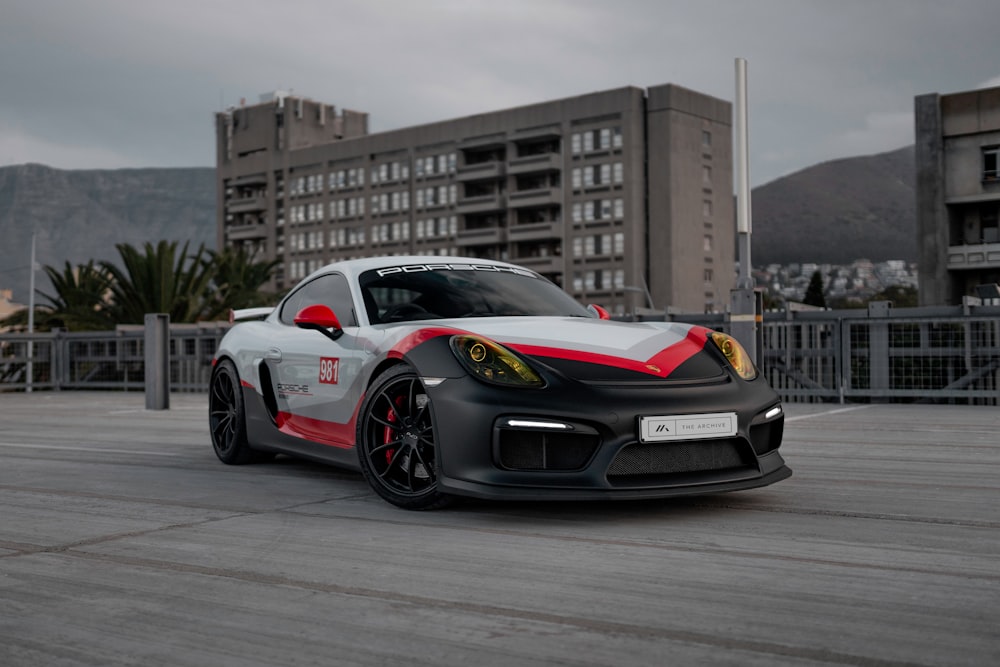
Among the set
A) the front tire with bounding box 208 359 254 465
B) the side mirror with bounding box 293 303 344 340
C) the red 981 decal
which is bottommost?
the front tire with bounding box 208 359 254 465

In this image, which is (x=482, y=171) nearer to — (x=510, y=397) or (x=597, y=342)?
(x=597, y=342)

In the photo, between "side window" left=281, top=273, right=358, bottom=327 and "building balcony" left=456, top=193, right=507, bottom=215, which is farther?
"building balcony" left=456, top=193, right=507, bottom=215

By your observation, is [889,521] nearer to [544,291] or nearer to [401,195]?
[544,291]

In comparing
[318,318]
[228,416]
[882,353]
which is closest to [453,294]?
[318,318]

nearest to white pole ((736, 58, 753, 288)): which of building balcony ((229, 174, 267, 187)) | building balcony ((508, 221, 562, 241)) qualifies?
building balcony ((508, 221, 562, 241))

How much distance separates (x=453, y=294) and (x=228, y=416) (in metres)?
2.38

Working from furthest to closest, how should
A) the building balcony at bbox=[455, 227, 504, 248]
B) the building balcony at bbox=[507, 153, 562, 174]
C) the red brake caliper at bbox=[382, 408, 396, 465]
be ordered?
the building balcony at bbox=[455, 227, 504, 248]
the building balcony at bbox=[507, 153, 562, 174]
the red brake caliper at bbox=[382, 408, 396, 465]

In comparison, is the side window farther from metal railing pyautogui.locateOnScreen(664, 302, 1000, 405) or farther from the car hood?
metal railing pyautogui.locateOnScreen(664, 302, 1000, 405)

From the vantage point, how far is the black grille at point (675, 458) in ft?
15.6

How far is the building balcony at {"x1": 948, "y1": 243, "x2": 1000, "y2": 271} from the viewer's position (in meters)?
50.8

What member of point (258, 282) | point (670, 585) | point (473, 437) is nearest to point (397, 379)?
point (473, 437)

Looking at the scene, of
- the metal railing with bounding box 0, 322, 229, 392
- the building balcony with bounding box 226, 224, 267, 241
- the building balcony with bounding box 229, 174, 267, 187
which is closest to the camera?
the metal railing with bounding box 0, 322, 229, 392

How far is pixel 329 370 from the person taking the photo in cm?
620

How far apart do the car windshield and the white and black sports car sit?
0.01 metres
